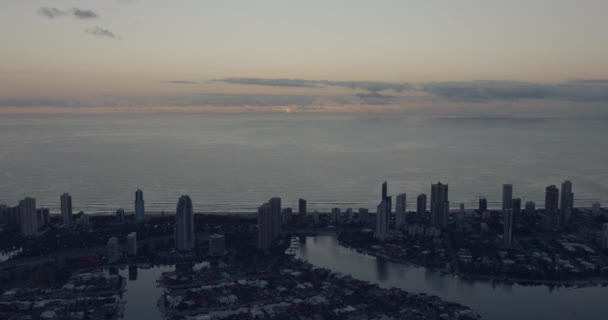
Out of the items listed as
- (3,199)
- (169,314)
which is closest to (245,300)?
(169,314)

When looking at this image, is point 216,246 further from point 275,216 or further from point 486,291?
point 486,291

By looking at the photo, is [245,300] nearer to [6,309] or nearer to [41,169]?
[6,309]

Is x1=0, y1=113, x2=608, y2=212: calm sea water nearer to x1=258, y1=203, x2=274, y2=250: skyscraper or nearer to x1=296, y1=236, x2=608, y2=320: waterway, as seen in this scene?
x1=258, y1=203, x2=274, y2=250: skyscraper

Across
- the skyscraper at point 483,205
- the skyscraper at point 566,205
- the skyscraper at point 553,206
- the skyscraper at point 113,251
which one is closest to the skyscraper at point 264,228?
the skyscraper at point 113,251

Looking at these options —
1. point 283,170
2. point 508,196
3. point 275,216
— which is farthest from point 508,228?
point 283,170

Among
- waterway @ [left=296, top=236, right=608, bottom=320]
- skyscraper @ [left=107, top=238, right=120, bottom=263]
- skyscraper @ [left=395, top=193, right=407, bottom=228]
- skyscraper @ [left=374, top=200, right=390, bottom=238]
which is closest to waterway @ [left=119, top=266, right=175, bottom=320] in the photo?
skyscraper @ [left=107, top=238, right=120, bottom=263]
